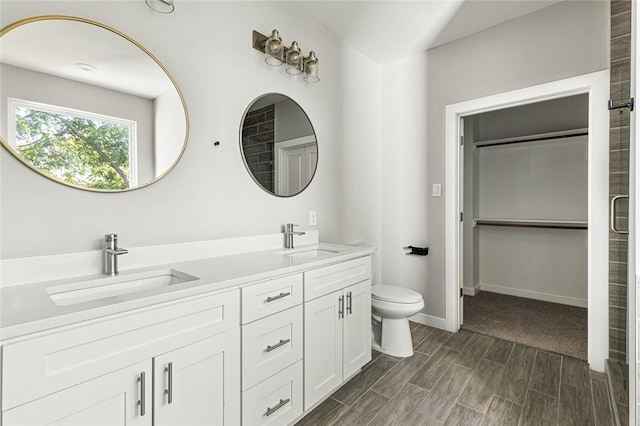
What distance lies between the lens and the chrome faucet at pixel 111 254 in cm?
127

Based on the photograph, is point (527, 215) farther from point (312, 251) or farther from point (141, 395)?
point (141, 395)

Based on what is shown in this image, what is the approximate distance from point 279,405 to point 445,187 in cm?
220

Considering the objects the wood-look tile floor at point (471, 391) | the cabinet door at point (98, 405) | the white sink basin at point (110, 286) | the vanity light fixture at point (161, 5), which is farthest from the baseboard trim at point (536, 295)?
the vanity light fixture at point (161, 5)

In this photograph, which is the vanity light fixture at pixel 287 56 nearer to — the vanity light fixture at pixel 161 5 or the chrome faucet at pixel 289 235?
the vanity light fixture at pixel 161 5

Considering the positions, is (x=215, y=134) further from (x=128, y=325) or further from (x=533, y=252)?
(x=533, y=252)

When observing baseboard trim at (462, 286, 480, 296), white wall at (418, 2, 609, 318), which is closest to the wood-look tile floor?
white wall at (418, 2, 609, 318)

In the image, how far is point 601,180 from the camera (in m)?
2.04

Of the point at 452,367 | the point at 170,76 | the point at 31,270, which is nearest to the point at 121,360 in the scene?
the point at 31,270

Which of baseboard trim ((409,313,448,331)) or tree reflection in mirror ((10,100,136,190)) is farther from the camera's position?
baseboard trim ((409,313,448,331))

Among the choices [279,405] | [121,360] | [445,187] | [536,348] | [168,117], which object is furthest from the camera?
[445,187]

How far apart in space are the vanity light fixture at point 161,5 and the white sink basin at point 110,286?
1264mm

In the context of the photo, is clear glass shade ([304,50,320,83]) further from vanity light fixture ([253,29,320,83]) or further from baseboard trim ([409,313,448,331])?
baseboard trim ([409,313,448,331])

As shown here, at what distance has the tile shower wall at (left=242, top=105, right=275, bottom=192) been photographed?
1927 mm

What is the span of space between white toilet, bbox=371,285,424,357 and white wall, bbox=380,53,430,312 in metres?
0.65
